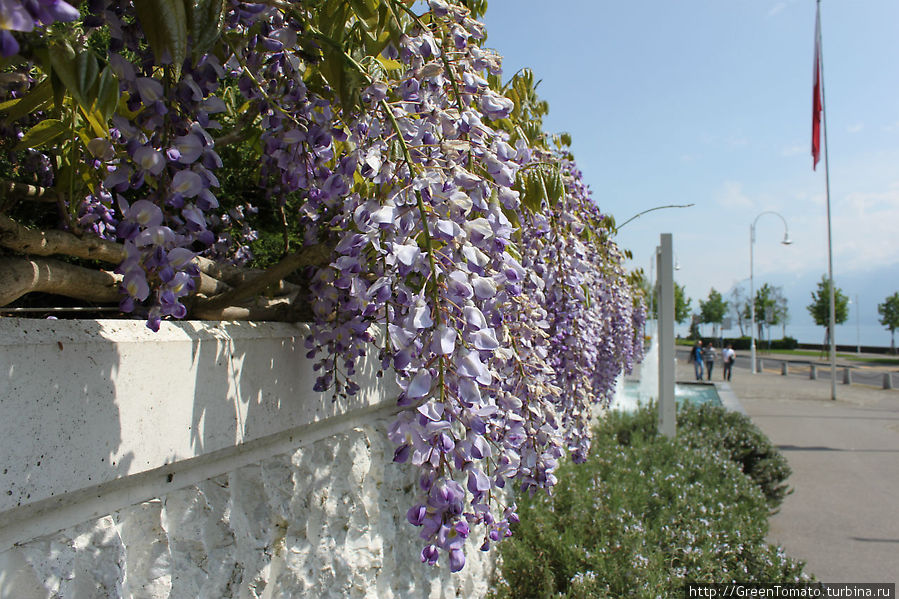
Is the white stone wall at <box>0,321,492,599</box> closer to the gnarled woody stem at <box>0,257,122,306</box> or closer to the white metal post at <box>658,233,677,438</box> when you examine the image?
the gnarled woody stem at <box>0,257,122,306</box>

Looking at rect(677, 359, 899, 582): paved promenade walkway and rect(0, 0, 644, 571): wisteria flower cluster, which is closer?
rect(0, 0, 644, 571): wisteria flower cluster

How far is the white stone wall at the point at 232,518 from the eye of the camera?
111 cm

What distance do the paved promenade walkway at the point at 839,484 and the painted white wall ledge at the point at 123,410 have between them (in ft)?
18.2

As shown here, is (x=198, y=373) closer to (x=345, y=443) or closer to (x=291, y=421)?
(x=291, y=421)

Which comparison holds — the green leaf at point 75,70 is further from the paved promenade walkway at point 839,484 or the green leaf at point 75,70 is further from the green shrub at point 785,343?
the green shrub at point 785,343

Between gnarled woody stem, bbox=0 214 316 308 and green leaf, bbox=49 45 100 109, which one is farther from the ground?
green leaf, bbox=49 45 100 109

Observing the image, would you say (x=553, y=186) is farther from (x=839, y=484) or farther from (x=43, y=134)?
(x=839, y=484)

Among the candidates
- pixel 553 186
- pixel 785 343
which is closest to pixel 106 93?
pixel 553 186

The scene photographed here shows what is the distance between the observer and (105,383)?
121 centimetres

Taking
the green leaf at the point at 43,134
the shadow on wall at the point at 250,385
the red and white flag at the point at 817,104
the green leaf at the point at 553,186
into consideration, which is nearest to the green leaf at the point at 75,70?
the green leaf at the point at 43,134

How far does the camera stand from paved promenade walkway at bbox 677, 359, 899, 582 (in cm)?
572

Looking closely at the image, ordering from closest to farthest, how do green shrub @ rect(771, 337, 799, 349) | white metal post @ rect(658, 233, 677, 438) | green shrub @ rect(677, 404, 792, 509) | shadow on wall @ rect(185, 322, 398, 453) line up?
1. shadow on wall @ rect(185, 322, 398, 453)
2. green shrub @ rect(677, 404, 792, 509)
3. white metal post @ rect(658, 233, 677, 438)
4. green shrub @ rect(771, 337, 799, 349)

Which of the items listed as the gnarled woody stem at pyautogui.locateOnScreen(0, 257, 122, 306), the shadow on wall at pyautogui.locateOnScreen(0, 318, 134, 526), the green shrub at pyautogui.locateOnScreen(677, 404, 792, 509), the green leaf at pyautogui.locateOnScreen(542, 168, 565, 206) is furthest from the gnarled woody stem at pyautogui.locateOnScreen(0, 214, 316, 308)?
the green shrub at pyautogui.locateOnScreen(677, 404, 792, 509)

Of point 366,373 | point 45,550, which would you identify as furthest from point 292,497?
point 45,550
